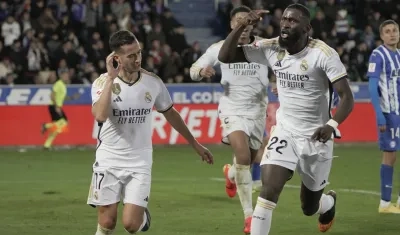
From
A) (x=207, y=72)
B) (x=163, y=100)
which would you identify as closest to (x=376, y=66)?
(x=207, y=72)

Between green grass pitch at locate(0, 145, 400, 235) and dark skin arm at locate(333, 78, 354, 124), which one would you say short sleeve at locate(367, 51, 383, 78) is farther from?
dark skin arm at locate(333, 78, 354, 124)

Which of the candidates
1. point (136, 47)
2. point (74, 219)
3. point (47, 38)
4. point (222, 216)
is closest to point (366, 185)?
point (222, 216)

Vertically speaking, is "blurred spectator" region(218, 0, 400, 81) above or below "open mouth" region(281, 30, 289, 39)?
below

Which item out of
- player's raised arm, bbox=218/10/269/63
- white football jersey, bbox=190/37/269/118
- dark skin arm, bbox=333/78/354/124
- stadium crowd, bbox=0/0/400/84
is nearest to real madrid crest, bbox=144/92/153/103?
player's raised arm, bbox=218/10/269/63

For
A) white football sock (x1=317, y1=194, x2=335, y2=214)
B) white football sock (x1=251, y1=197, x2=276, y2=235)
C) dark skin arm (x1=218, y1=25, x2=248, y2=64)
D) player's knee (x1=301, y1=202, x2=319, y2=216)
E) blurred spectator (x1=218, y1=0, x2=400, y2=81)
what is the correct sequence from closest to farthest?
1. white football sock (x1=251, y1=197, x2=276, y2=235)
2. dark skin arm (x1=218, y1=25, x2=248, y2=64)
3. player's knee (x1=301, y1=202, x2=319, y2=216)
4. white football sock (x1=317, y1=194, x2=335, y2=214)
5. blurred spectator (x1=218, y1=0, x2=400, y2=81)

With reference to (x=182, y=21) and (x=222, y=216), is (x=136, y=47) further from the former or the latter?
(x=182, y=21)

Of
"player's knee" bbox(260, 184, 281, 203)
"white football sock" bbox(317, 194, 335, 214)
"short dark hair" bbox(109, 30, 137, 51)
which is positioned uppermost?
"short dark hair" bbox(109, 30, 137, 51)

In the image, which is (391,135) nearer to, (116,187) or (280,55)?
(280,55)

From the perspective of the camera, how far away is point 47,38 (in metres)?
25.5

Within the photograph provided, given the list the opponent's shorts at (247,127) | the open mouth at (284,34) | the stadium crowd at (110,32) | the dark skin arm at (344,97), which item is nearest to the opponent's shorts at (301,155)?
the dark skin arm at (344,97)

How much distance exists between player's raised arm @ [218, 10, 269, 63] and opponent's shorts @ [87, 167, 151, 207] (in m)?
1.44

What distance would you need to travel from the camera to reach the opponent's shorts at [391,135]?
39.8ft

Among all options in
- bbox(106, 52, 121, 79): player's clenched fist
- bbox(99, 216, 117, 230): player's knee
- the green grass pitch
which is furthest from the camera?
the green grass pitch

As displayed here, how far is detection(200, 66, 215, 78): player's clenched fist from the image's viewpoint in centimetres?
1136
